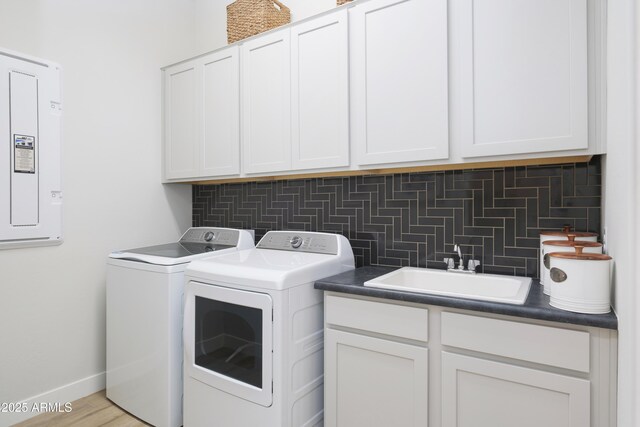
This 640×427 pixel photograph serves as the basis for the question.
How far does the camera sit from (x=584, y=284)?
3.92ft

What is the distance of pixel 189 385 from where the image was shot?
188cm

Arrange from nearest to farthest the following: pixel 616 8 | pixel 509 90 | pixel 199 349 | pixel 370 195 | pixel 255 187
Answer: pixel 616 8, pixel 509 90, pixel 199 349, pixel 370 195, pixel 255 187

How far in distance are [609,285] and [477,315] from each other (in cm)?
43

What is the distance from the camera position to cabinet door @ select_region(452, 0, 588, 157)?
1.39 metres

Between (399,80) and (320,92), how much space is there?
456mm

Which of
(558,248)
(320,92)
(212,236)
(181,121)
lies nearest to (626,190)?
(558,248)

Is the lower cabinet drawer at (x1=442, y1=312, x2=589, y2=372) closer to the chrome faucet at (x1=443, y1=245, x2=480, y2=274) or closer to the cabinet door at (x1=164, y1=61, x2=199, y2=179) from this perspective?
the chrome faucet at (x1=443, y1=245, x2=480, y2=274)

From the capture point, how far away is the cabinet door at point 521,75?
1.39 m

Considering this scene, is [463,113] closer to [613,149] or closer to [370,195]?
[613,149]

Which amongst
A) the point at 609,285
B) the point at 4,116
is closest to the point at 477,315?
the point at 609,285

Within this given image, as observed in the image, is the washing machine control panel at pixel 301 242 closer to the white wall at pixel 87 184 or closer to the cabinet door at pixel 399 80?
the cabinet door at pixel 399 80

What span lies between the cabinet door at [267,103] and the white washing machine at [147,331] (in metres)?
0.67

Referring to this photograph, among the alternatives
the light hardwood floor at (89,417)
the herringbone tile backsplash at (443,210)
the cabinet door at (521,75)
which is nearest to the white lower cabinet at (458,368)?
the herringbone tile backsplash at (443,210)

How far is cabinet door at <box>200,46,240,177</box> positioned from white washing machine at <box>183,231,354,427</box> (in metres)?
0.80
